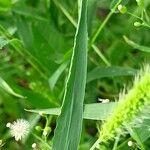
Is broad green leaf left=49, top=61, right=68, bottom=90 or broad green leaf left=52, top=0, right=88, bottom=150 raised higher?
broad green leaf left=49, top=61, right=68, bottom=90

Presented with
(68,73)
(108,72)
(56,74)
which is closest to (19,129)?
(68,73)

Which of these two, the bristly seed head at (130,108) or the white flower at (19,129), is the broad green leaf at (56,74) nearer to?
the white flower at (19,129)

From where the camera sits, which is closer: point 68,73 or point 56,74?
point 68,73

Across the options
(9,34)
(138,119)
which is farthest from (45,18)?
(138,119)

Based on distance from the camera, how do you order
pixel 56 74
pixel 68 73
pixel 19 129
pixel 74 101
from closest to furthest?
pixel 74 101
pixel 19 129
pixel 68 73
pixel 56 74

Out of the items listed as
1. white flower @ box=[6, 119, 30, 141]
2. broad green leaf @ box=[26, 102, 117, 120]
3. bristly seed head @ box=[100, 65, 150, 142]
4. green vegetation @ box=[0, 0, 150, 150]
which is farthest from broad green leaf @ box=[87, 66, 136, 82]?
bristly seed head @ box=[100, 65, 150, 142]

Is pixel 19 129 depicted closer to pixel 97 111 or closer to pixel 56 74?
pixel 97 111

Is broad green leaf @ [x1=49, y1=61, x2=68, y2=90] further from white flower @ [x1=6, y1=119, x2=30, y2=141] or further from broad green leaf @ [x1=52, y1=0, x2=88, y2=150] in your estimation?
broad green leaf @ [x1=52, y1=0, x2=88, y2=150]
